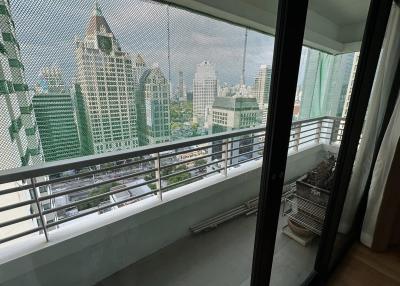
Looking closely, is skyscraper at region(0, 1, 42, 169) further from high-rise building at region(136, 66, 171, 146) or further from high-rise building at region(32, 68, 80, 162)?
high-rise building at region(136, 66, 171, 146)

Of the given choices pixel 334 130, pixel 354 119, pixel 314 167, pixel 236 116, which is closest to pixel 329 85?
pixel 334 130

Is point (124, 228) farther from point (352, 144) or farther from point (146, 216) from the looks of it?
point (352, 144)

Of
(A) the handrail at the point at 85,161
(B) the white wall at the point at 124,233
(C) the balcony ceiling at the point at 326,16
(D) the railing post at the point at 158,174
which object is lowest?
(B) the white wall at the point at 124,233

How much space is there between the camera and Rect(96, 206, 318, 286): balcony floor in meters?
1.30

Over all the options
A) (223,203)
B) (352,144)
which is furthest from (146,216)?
(352,144)

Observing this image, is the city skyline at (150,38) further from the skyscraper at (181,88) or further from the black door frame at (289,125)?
the black door frame at (289,125)

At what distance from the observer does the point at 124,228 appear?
1341 millimetres

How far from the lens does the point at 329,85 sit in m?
1.64

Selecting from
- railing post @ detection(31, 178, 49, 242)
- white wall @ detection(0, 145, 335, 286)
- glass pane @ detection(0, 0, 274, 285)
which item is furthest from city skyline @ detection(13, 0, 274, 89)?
white wall @ detection(0, 145, 335, 286)

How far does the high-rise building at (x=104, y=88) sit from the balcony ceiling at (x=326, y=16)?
589 millimetres

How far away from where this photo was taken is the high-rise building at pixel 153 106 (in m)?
0.97

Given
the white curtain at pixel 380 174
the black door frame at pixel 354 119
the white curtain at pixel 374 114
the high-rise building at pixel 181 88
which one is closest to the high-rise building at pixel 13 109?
the high-rise building at pixel 181 88

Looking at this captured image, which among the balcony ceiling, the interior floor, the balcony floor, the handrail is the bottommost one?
the interior floor

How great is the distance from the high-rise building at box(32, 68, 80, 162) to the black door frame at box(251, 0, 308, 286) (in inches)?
28.7
